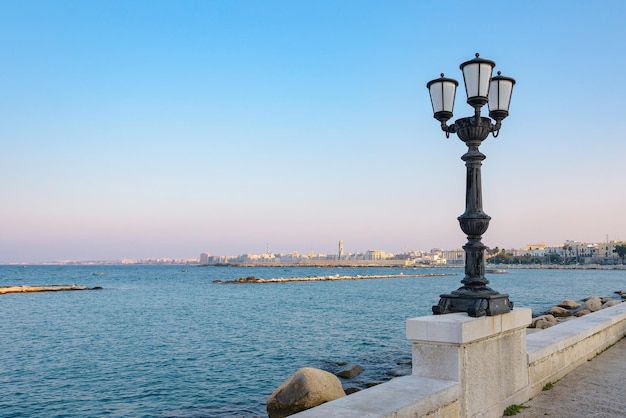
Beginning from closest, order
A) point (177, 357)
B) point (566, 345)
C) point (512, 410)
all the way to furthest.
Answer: point (512, 410) → point (566, 345) → point (177, 357)

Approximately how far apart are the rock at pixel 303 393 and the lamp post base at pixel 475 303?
5.17 meters

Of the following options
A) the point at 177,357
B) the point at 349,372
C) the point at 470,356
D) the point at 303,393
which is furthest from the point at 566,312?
the point at 470,356

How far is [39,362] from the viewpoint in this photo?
855 inches

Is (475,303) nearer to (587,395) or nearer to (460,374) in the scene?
(460,374)

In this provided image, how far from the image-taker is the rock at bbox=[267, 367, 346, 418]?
35.6 feet

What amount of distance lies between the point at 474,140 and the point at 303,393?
6874 mm

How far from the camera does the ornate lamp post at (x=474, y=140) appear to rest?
654 centimetres

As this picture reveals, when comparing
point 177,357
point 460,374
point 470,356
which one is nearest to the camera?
point 460,374

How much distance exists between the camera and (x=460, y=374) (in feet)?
18.0

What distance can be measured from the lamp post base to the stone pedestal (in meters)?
0.09

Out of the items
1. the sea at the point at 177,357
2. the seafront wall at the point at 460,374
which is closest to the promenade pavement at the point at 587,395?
the seafront wall at the point at 460,374

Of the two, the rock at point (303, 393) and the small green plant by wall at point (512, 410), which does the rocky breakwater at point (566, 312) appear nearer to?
the rock at point (303, 393)

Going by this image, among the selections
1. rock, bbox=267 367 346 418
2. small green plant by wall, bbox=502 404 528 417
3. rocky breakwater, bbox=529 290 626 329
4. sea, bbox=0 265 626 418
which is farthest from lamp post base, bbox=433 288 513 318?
rocky breakwater, bbox=529 290 626 329

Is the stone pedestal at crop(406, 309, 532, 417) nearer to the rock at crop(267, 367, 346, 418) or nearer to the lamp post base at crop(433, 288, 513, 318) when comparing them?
the lamp post base at crop(433, 288, 513, 318)
